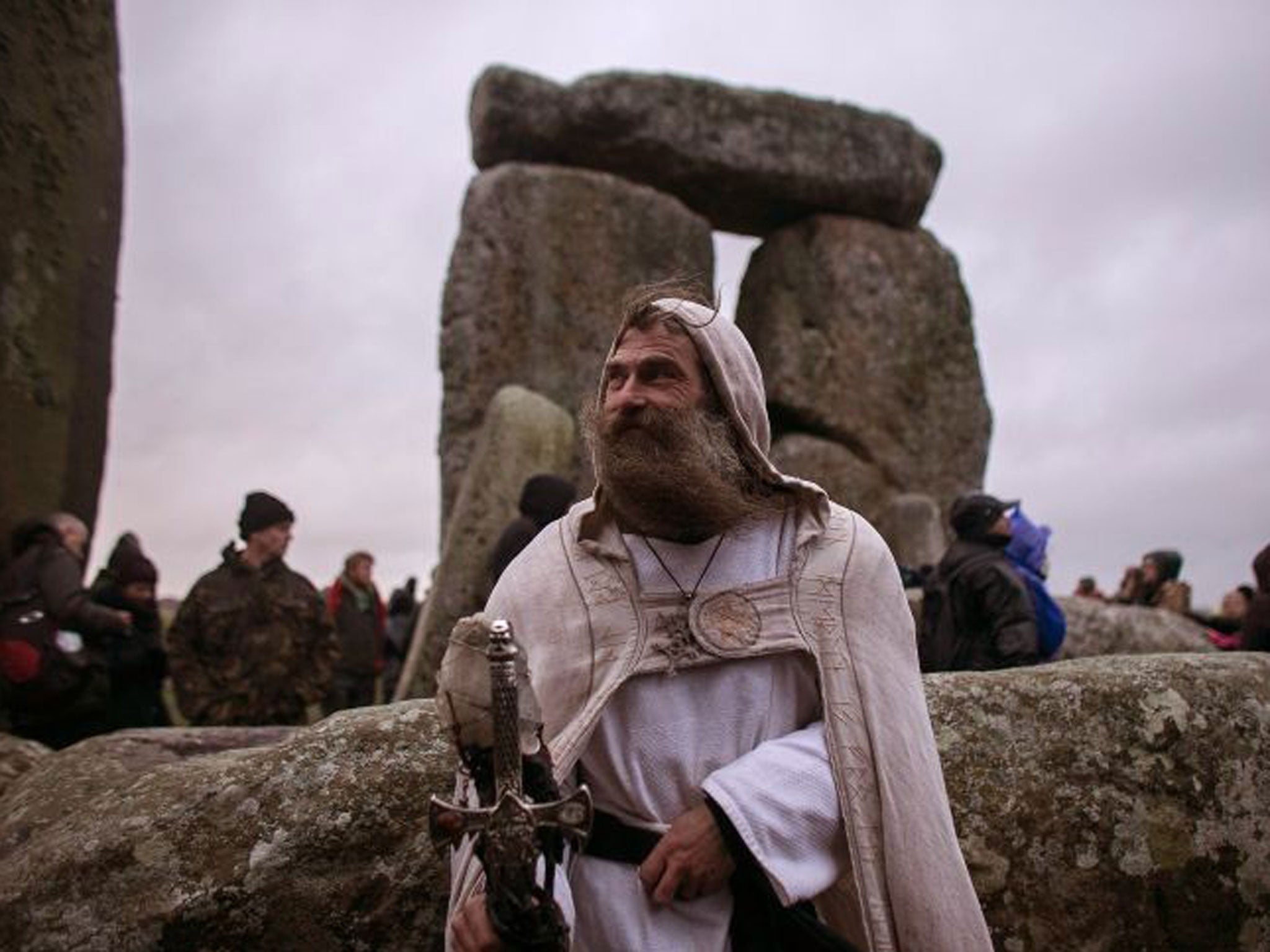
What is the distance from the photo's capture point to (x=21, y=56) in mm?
4258

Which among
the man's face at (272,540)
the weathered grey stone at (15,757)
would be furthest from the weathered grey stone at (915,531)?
the weathered grey stone at (15,757)

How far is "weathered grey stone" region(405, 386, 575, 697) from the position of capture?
5977 mm

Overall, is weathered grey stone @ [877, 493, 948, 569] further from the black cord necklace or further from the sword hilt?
the sword hilt

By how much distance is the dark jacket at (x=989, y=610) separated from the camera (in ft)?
14.0

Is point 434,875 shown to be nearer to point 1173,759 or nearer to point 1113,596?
point 1173,759

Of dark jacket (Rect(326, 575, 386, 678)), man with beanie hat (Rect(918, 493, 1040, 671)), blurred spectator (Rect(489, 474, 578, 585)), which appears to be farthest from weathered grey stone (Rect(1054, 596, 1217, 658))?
dark jacket (Rect(326, 575, 386, 678))

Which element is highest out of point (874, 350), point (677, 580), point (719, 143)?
point (719, 143)

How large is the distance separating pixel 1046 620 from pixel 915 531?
4.67 metres

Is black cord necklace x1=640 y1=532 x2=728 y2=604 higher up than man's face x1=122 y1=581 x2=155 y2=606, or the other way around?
man's face x1=122 y1=581 x2=155 y2=606

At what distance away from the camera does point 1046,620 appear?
183 inches

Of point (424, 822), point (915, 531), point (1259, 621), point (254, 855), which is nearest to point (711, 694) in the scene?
point (424, 822)

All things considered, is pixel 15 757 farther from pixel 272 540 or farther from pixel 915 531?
pixel 915 531

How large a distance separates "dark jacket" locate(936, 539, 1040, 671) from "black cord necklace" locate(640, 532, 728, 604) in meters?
2.57

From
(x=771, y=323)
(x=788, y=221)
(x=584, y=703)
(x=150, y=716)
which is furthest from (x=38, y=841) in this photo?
(x=788, y=221)
